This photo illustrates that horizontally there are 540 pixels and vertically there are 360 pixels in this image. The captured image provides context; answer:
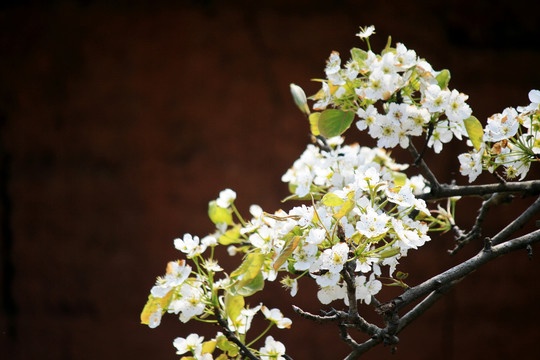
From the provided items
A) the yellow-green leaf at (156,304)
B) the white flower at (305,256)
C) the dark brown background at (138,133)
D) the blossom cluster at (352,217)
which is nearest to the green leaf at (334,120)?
the blossom cluster at (352,217)

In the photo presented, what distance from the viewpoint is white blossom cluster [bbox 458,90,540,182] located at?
0.81m

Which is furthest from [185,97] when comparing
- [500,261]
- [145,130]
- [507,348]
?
[507,348]

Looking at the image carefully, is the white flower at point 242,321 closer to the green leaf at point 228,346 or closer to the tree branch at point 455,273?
the green leaf at point 228,346

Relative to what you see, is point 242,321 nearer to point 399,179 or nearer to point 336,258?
point 336,258

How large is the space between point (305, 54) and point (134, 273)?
3.02 ft

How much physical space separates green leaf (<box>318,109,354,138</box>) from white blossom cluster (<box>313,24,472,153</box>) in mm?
11

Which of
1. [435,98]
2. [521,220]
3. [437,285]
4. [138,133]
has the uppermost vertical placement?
[138,133]

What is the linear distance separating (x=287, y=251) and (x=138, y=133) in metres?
1.43

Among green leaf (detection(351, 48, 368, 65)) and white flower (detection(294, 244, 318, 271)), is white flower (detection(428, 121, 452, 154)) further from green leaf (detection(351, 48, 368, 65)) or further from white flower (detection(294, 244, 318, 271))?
white flower (detection(294, 244, 318, 271))

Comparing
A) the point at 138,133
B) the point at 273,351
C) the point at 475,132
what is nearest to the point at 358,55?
the point at 475,132

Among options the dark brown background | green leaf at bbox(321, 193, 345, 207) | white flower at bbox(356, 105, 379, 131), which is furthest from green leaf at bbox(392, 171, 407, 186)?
the dark brown background

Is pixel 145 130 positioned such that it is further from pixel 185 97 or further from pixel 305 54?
pixel 305 54

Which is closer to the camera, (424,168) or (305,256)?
(305,256)

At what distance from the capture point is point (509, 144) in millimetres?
835
